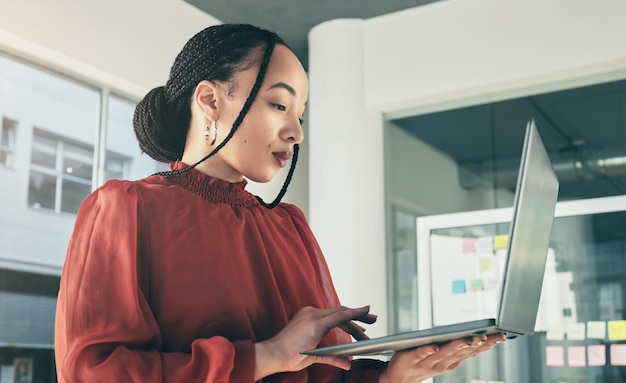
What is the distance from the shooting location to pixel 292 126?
2.79ft

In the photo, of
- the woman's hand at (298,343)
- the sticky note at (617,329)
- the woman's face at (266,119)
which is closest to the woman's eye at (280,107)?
the woman's face at (266,119)

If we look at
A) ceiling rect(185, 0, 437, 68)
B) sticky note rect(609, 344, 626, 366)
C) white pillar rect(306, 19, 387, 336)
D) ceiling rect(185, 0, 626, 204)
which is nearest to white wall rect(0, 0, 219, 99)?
ceiling rect(185, 0, 437, 68)

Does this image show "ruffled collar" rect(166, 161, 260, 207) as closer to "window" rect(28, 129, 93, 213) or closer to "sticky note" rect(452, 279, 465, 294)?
"window" rect(28, 129, 93, 213)

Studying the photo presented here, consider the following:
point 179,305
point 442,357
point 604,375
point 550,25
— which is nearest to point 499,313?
point 442,357

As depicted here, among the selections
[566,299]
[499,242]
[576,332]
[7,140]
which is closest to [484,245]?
[499,242]

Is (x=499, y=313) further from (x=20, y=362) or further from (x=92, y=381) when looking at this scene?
(x=20, y=362)

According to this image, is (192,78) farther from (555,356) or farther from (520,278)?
(555,356)

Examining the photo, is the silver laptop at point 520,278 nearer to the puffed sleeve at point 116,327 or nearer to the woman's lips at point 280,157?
the puffed sleeve at point 116,327

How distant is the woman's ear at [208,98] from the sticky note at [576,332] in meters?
3.06

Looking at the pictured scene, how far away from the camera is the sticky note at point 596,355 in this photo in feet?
11.4

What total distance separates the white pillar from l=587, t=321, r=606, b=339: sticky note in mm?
1149

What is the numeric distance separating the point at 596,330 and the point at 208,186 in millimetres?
3061

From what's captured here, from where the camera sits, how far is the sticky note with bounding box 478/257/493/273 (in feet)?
12.6

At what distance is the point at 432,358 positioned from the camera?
2.61 ft
